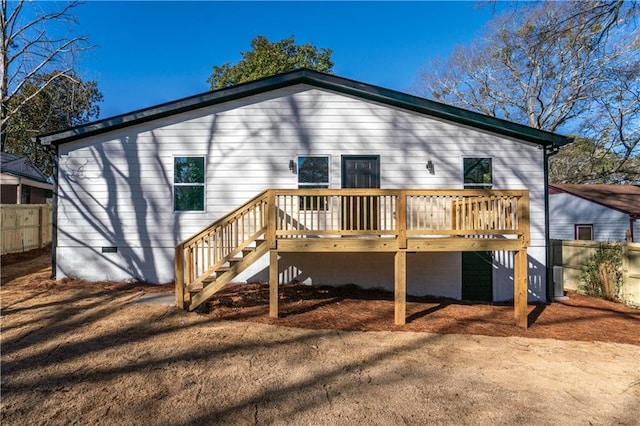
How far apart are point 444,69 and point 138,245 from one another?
74.6 ft

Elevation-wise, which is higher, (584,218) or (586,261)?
(584,218)

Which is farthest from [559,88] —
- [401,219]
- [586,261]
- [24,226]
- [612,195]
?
[24,226]

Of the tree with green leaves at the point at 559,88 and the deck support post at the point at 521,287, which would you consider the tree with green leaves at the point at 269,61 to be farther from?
the deck support post at the point at 521,287

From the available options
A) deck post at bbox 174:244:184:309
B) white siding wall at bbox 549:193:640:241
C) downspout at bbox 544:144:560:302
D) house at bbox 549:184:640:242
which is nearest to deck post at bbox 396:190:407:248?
deck post at bbox 174:244:184:309

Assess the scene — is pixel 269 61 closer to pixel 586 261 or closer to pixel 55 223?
pixel 55 223

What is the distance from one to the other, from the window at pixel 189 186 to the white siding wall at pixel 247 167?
0.18 meters

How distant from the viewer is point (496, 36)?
66.6ft

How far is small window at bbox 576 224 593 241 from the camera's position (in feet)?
50.6

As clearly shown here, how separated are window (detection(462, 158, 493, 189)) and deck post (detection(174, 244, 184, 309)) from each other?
678 cm

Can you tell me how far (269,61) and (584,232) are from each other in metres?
18.3

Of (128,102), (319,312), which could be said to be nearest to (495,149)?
(319,312)

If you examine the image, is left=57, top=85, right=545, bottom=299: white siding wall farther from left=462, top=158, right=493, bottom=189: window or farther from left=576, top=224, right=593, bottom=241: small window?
left=576, top=224, right=593, bottom=241: small window

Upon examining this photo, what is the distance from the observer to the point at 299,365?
4.40 metres

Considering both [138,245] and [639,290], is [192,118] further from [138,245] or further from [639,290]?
[639,290]
